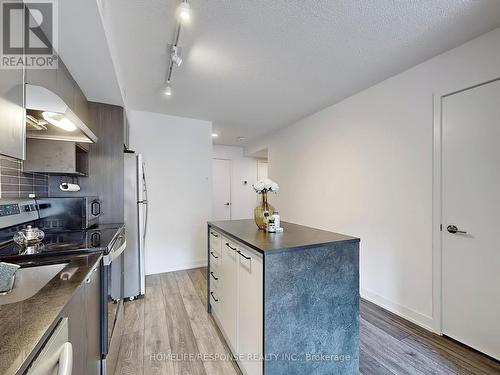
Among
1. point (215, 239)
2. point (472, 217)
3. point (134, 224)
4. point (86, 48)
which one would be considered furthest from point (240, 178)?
point (472, 217)

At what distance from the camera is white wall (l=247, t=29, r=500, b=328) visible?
6.84 feet

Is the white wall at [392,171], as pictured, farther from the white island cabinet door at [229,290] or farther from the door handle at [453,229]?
the white island cabinet door at [229,290]

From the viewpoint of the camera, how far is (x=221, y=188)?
621 cm

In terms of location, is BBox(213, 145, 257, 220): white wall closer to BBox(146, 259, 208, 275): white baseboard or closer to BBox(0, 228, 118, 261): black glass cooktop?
BBox(146, 259, 208, 275): white baseboard

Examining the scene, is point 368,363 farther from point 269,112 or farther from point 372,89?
point 269,112

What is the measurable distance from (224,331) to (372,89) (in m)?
3.03

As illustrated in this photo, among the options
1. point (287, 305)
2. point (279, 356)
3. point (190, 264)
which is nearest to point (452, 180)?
point (287, 305)

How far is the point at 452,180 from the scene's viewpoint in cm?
198

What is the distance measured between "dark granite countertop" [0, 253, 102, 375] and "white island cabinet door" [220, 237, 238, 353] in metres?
0.95

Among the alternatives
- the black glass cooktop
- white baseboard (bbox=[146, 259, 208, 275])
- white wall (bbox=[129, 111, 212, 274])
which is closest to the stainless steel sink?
the black glass cooktop

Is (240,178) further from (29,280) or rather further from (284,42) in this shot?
(29,280)

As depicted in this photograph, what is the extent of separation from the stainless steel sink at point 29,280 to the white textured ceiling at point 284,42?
1.68 m

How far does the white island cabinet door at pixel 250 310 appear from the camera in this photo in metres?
1.34

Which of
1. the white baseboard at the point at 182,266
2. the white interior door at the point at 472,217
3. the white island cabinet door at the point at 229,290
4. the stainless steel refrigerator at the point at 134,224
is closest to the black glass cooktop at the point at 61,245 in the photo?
the stainless steel refrigerator at the point at 134,224
